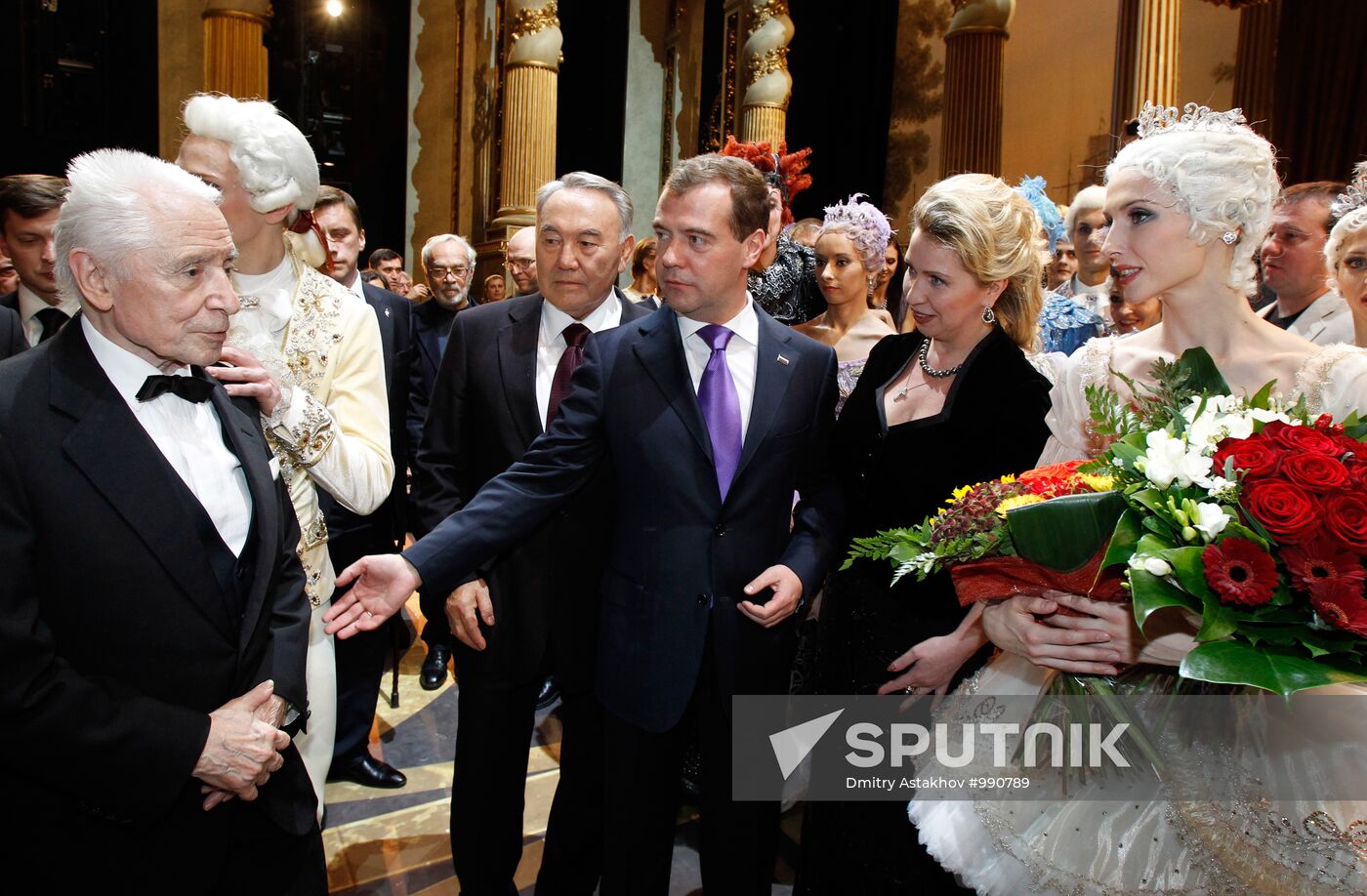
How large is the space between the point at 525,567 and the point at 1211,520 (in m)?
1.69

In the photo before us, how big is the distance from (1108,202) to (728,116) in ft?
27.6

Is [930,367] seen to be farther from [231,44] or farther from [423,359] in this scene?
[231,44]

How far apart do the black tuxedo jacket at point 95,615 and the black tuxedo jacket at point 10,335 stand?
1.28m

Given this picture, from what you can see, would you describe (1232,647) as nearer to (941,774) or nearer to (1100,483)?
(1100,483)

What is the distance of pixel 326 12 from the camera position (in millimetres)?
9430

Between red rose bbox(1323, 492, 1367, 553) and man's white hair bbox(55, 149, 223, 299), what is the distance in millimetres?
1827

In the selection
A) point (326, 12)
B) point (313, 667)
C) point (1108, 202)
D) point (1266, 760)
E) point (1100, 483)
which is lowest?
point (313, 667)

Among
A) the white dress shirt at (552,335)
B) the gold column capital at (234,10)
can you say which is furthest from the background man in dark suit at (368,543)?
the gold column capital at (234,10)

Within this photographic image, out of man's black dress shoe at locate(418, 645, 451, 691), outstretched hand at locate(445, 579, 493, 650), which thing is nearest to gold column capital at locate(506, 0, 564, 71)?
man's black dress shoe at locate(418, 645, 451, 691)

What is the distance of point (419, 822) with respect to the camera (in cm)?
329

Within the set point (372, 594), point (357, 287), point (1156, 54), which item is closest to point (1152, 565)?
point (372, 594)

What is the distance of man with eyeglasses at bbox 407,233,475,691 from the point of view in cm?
449

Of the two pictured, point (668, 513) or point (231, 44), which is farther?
point (231, 44)

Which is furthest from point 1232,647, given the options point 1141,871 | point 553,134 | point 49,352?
point 553,134
